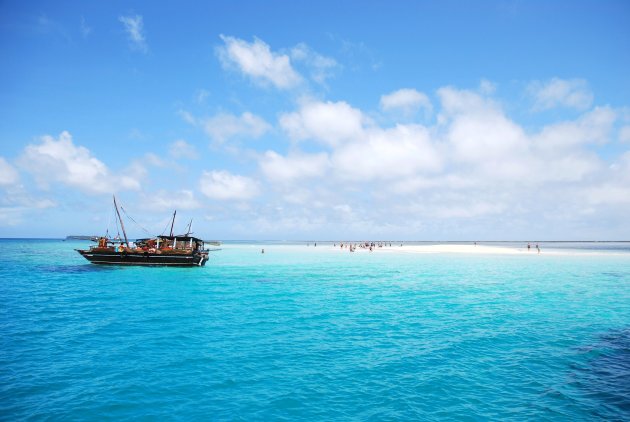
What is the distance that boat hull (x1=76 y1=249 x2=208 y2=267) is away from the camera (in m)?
54.2

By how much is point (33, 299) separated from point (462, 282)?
4170cm

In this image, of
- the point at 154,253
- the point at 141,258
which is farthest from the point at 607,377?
the point at 141,258

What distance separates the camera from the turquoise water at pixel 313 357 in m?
10.6

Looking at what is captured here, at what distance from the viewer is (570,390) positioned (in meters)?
11.7

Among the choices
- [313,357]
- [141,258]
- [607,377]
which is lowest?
[313,357]

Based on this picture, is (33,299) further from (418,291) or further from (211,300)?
(418,291)

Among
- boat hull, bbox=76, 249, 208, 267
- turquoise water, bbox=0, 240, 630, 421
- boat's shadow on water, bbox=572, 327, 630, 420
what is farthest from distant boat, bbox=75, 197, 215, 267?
boat's shadow on water, bbox=572, 327, 630, 420

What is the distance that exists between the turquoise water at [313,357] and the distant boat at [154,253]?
2447 centimetres

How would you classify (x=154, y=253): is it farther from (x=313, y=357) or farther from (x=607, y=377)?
(x=607, y=377)

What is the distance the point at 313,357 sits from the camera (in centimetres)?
1458

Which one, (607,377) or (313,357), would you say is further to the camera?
(313,357)

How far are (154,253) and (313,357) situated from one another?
154 ft

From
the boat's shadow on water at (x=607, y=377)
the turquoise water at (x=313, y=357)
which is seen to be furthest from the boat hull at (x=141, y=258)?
the boat's shadow on water at (x=607, y=377)

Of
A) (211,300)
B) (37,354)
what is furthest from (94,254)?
(37,354)
